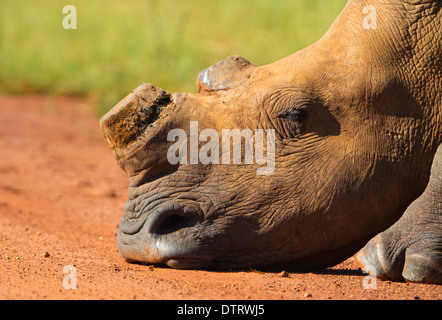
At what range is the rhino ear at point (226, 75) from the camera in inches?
170

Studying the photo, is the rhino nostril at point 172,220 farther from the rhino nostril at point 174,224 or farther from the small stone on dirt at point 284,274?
the small stone on dirt at point 284,274

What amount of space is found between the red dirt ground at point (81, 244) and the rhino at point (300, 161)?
162mm

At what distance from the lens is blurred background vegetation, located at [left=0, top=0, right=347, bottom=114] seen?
1169 centimetres

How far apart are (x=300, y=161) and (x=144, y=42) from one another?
9.12 meters

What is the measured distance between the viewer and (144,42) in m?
12.9

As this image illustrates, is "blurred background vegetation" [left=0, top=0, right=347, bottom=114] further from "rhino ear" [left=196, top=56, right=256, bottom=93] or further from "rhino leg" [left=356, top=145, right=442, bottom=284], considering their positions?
"rhino leg" [left=356, top=145, right=442, bottom=284]

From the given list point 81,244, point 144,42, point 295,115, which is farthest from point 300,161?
point 144,42

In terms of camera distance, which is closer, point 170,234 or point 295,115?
point 170,234

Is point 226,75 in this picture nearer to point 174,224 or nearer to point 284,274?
point 174,224

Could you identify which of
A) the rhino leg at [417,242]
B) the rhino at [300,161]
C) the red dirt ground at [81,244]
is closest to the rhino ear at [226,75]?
the rhino at [300,161]

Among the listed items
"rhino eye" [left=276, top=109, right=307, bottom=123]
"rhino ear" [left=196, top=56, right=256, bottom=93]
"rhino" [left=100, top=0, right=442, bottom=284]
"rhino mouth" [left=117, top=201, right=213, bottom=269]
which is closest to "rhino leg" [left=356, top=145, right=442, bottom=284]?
"rhino" [left=100, top=0, right=442, bottom=284]

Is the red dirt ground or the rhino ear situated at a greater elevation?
the rhino ear

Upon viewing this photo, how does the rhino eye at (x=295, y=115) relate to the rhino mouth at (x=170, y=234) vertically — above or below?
above

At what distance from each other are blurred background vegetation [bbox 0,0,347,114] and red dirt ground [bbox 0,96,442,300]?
1.83 meters
